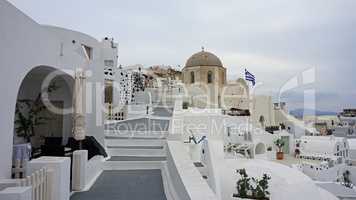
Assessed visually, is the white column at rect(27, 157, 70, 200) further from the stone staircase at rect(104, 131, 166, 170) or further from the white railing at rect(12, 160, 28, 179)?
the stone staircase at rect(104, 131, 166, 170)

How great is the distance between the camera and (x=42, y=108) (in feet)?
24.8

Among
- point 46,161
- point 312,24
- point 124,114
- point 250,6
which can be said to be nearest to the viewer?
point 46,161

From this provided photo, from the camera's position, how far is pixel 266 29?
14.3 m

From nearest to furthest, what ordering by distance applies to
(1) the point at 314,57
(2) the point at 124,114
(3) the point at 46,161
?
(3) the point at 46,161, (2) the point at 124,114, (1) the point at 314,57

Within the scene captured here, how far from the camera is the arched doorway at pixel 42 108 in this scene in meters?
6.58

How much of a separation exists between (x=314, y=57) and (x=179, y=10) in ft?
38.8

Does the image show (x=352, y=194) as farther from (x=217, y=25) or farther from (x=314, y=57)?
(x=217, y=25)

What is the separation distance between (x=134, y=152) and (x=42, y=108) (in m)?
2.84

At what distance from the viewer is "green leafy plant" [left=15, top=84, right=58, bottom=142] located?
6.39 metres

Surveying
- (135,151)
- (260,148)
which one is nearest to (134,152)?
(135,151)

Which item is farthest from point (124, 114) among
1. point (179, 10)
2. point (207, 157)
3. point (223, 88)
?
point (223, 88)

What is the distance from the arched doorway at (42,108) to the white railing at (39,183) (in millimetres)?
3334

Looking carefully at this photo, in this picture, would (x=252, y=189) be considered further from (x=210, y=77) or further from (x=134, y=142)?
(x=210, y=77)

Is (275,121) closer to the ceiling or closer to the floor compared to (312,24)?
closer to the floor
